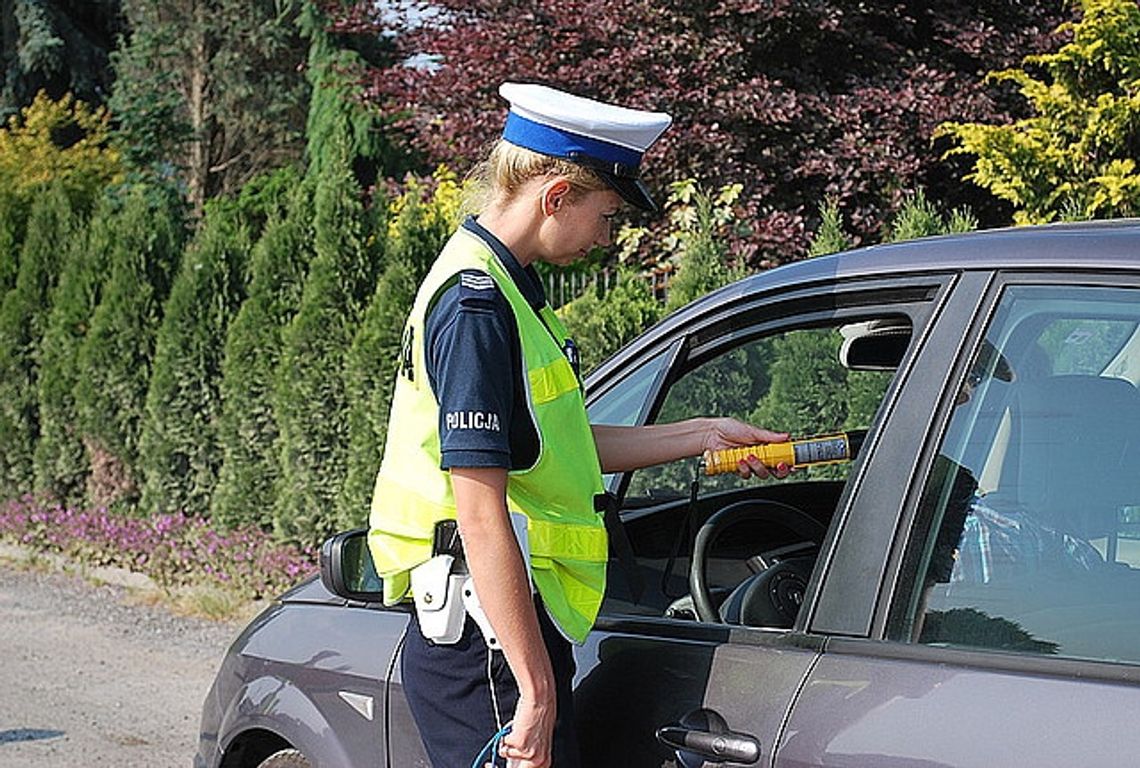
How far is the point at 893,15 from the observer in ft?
34.1

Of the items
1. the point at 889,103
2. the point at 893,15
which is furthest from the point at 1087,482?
the point at 893,15

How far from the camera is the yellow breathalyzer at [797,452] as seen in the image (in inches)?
119

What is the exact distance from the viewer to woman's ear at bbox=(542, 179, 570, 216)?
275cm

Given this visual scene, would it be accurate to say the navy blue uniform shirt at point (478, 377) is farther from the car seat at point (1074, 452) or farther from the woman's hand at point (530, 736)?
the car seat at point (1074, 452)

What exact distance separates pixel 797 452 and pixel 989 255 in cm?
68

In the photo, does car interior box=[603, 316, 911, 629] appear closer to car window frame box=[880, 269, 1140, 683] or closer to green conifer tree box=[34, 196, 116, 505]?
car window frame box=[880, 269, 1140, 683]

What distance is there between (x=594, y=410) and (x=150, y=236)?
8.75 metres

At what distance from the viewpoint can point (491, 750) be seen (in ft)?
8.80

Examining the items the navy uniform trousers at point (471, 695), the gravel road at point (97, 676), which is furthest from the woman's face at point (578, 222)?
the gravel road at point (97, 676)

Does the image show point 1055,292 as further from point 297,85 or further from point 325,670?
point 297,85

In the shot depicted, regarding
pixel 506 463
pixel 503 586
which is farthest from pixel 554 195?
pixel 503 586

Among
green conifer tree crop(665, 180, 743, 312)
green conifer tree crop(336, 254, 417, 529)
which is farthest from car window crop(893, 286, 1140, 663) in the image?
green conifer tree crop(336, 254, 417, 529)

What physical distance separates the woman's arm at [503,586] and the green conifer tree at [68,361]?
9957 millimetres

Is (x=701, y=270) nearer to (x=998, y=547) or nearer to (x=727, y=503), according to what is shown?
(x=727, y=503)
